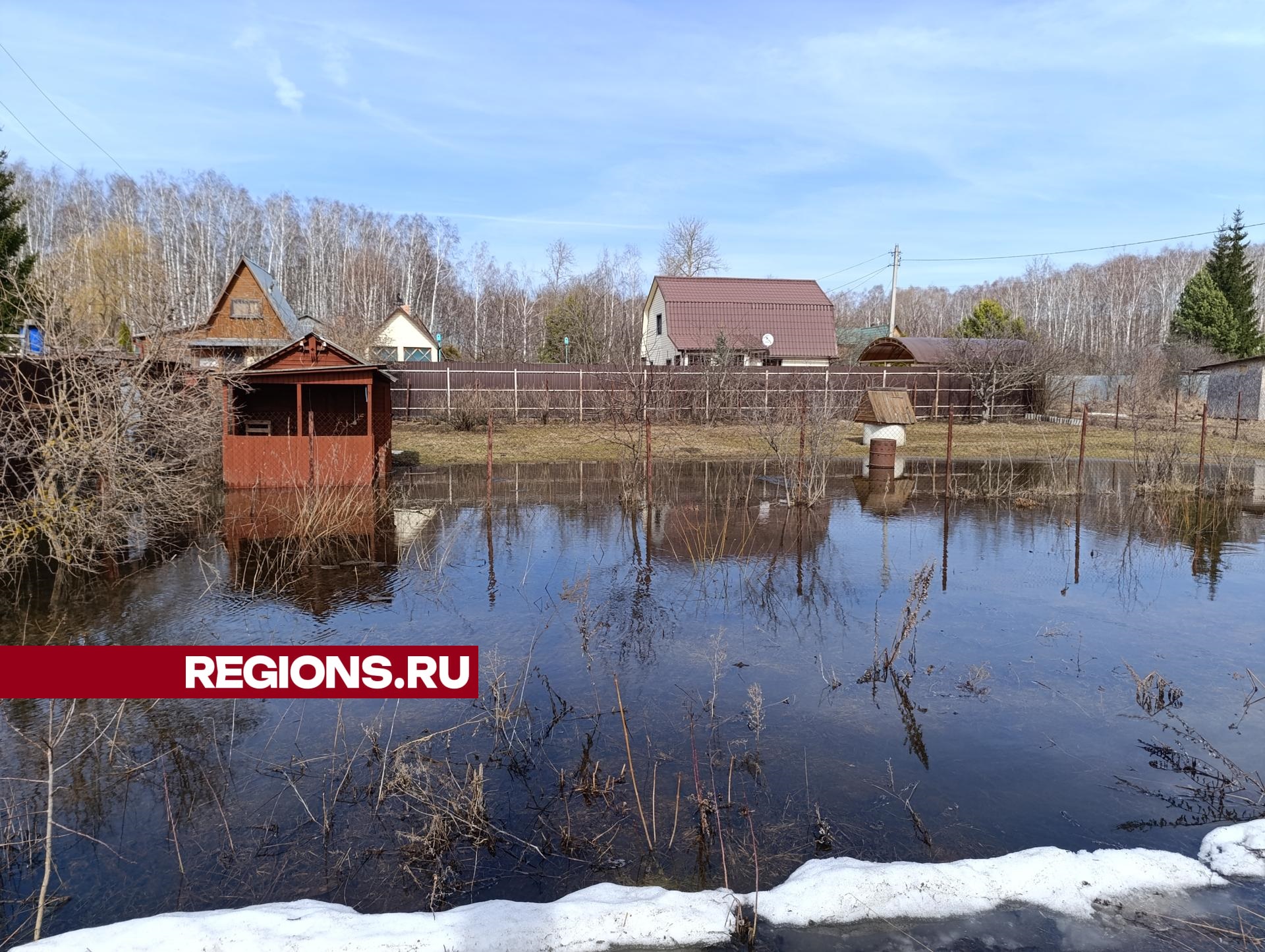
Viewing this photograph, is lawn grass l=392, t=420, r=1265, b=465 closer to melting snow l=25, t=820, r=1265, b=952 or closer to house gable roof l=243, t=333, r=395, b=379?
house gable roof l=243, t=333, r=395, b=379

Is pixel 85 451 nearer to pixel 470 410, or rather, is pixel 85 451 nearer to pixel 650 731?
pixel 650 731

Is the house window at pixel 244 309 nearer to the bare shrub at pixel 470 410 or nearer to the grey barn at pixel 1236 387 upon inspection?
the bare shrub at pixel 470 410

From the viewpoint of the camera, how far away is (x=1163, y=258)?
8375 cm

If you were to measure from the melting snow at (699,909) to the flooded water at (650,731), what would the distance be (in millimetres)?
135

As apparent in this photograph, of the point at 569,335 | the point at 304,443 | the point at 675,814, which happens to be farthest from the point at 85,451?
the point at 569,335

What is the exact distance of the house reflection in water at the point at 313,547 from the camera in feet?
26.8

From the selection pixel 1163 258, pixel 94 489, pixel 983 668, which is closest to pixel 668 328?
pixel 94 489

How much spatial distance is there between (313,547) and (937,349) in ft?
115

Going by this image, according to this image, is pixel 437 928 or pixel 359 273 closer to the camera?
pixel 437 928

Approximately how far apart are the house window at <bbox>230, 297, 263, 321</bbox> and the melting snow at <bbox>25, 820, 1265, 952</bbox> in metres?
36.1

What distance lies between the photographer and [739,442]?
75.8 ft

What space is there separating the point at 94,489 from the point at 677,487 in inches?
360

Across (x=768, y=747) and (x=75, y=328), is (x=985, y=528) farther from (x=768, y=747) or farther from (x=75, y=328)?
(x=75, y=328)

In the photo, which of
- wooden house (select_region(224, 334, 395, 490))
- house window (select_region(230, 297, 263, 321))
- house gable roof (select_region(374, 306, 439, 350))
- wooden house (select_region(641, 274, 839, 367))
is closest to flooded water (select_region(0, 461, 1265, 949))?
wooden house (select_region(224, 334, 395, 490))
